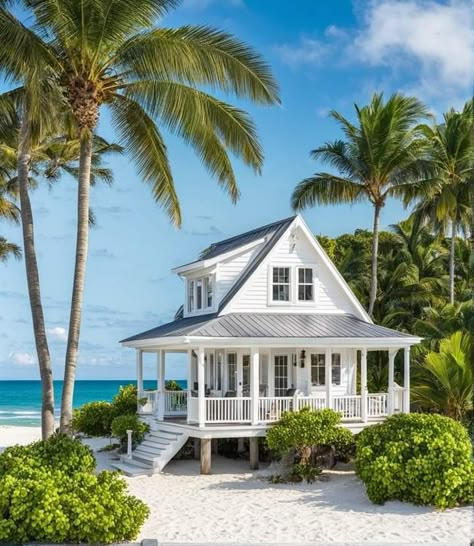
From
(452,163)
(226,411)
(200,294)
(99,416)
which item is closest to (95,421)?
(99,416)

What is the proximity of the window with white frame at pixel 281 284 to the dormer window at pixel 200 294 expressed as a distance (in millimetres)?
1948

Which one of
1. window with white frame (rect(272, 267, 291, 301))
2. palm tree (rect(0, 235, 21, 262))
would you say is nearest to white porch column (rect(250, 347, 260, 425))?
window with white frame (rect(272, 267, 291, 301))

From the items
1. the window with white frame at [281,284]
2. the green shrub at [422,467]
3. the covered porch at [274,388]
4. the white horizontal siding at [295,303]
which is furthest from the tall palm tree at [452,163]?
the green shrub at [422,467]

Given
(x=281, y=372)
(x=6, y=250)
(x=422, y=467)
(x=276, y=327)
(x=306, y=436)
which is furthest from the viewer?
(x=6, y=250)

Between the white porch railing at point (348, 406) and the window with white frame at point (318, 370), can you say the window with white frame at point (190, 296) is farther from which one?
the white porch railing at point (348, 406)

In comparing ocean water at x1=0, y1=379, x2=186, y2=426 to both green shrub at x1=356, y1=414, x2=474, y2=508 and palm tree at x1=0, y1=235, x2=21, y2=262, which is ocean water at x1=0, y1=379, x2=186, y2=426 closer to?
palm tree at x1=0, y1=235, x2=21, y2=262

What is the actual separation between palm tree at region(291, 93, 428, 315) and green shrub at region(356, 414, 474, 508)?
44.8ft

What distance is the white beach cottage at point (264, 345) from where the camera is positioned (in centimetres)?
2309

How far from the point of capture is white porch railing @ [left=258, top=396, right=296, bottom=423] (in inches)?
910

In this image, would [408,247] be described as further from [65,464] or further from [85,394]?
[85,394]

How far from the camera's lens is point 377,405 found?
2488cm

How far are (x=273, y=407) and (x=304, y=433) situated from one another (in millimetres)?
2485

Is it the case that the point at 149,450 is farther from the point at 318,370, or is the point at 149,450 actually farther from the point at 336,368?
the point at 336,368

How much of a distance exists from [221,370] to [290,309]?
283 centimetres
